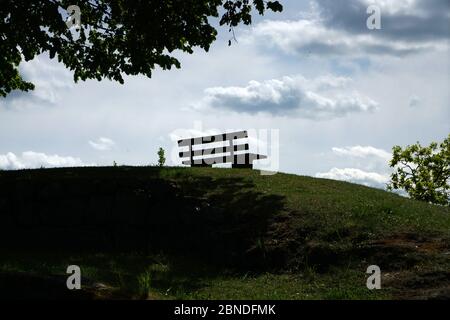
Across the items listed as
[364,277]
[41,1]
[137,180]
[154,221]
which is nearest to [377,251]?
[364,277]

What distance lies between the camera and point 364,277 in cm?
1454

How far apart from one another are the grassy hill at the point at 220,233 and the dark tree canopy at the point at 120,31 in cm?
469

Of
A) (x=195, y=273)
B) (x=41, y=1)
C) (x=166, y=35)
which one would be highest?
(x=41, y=1)

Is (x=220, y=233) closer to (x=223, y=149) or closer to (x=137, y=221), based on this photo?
(x=137, y=221)

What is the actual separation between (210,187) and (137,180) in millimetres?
2857

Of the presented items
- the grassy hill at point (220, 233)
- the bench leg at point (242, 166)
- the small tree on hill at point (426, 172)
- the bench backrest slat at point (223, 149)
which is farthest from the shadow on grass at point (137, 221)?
the small tree on hill at point (426, 172)

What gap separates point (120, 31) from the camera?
24766mm

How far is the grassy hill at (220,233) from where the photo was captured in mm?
14680

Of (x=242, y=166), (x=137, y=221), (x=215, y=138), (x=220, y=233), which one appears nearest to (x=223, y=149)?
(x=215, y=138)

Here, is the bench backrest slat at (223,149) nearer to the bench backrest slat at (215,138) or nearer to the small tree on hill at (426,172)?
the bench backrest slat at (215,138)

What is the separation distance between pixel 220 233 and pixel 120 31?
11485 millimetres

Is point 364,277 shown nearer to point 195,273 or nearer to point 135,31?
point 195,273

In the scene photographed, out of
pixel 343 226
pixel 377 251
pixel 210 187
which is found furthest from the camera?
pixel 210 187
